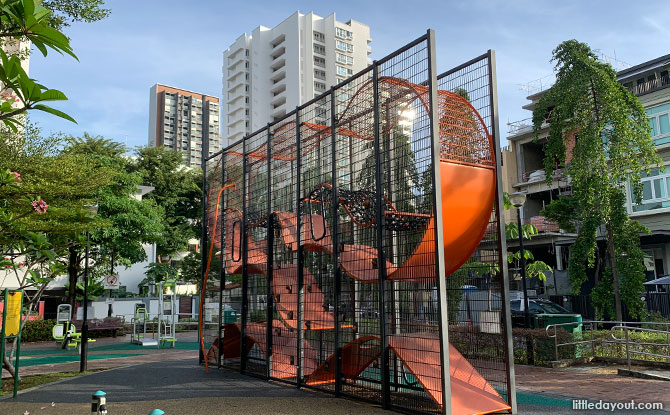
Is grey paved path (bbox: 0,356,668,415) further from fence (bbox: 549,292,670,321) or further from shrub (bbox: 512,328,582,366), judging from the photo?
fence (bbox: 549,292,670,321)

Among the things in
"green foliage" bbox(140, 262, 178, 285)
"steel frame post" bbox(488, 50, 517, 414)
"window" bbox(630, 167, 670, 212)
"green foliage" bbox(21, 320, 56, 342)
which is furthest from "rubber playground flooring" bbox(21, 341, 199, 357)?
"window" bbox(630, 167, 670, 212)

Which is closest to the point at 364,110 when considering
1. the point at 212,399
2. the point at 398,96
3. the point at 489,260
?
the point at 398,96

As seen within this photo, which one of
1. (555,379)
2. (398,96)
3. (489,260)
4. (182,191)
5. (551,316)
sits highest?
(182,191)

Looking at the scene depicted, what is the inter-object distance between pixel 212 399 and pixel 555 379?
21.7ft

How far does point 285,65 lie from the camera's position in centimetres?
7450

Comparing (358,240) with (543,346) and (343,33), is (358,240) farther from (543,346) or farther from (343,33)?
(343,33)

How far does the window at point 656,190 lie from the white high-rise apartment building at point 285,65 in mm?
48715

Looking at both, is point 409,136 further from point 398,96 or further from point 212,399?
point 212,399

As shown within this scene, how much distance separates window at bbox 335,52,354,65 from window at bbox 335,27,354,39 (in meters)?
2.54

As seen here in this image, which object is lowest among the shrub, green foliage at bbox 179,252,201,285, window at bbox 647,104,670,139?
the shrub

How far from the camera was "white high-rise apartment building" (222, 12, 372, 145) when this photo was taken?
7300cm

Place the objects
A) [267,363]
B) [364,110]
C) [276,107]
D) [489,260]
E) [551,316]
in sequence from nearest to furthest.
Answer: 1. [489,260]
2. [364,110]
3. [267,363]
4. [551,316]
5. [276,107]

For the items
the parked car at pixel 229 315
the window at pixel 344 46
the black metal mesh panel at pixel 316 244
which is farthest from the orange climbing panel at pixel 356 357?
the window at pixel 344 46

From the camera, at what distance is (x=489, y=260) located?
7.73 metres
